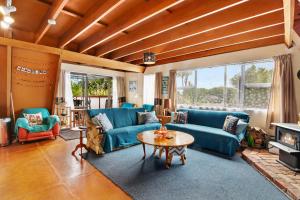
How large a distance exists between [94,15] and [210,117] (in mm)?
3499

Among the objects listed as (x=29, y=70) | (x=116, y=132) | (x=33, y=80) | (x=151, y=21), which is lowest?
(x=116, y=132)

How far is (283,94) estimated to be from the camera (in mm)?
3424

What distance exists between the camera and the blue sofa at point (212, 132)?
320 centimetres

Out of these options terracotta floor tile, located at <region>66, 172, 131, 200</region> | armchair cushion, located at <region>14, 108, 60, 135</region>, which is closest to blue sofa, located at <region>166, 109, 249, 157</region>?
terracotta floor tile, located at <region>66, 172, 131, 200</region>

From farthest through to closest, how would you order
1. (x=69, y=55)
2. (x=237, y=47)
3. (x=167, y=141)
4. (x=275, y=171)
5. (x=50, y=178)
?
(x=69, y=55)
(x=237, y=47)
(x=167, y=141)
(x=275, y=171)
(x=50, y=178)

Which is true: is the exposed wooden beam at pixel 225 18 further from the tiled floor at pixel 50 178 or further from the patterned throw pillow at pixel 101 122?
the tiled floor at pixel 50 178

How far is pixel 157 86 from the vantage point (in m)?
6.08

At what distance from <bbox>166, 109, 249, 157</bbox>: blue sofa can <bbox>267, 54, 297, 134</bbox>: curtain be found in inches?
25.5

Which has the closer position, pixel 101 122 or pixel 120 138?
pixel 101 122

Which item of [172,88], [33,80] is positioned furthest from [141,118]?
[33,80]

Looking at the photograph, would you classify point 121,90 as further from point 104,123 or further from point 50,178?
point 50,178

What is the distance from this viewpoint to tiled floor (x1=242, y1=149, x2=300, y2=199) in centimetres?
202

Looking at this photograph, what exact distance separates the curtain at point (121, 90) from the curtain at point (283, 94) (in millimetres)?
5612

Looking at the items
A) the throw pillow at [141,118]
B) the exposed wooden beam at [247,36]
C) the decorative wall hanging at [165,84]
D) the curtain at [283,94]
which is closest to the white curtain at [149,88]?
the decorative wall hanging at [165,84]
